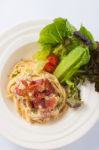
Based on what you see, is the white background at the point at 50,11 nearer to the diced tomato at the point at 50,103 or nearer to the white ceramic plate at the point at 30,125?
the white ceramic plate at the point at 30,125

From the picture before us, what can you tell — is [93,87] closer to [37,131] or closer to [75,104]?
[75,104]

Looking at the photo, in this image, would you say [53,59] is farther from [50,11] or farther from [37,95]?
[50,11]

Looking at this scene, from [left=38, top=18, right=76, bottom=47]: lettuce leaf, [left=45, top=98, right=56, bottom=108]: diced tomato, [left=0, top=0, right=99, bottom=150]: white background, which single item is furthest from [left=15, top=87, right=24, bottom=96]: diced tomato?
[left=0, top=0, right=99, bottom=150]: white background

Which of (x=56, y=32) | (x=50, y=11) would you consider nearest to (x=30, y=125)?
(x=56, y=32)

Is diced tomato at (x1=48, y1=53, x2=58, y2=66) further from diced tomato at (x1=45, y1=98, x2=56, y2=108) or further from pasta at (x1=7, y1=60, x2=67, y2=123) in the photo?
diced tomato at (x1=45, y1=98, x2=56, y2=108)

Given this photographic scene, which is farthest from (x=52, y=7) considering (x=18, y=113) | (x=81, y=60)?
(x=18, y=113)

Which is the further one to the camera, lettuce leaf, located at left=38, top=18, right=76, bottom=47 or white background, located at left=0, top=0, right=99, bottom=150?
white background, located at left=0, top=0, right=99, bottom=150
